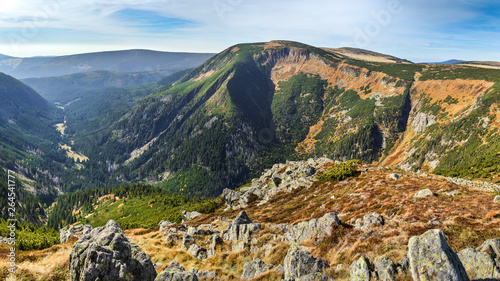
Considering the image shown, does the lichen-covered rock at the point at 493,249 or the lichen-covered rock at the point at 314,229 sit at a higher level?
the lichen-covered rock at the point at 493,249

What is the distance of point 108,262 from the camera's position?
19.2 meters

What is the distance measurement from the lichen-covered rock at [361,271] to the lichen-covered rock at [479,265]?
721 cm

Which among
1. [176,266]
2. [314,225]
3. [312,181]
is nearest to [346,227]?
[314,225]

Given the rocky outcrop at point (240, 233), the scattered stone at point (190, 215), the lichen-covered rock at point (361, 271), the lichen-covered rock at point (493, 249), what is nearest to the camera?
the lichen-covered rock at point (493, 249)

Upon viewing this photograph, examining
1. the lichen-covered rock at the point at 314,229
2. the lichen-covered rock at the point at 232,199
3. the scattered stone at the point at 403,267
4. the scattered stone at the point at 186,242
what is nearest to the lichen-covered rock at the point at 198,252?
the scattered stone at the point at 186,242

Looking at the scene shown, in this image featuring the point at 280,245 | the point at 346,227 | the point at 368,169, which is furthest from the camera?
the point at 368,169

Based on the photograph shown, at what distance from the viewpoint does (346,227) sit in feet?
92.9

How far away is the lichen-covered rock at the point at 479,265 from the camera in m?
16.1

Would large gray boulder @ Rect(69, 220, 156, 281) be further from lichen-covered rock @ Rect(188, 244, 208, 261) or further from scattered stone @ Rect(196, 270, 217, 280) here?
lichen-covered rock @ Rect(188, 244, 208, 261)

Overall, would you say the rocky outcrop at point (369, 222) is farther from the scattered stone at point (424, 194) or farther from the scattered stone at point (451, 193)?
the scattered stone at point (451, 193)

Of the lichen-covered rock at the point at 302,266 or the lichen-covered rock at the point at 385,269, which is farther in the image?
the lichen-covered rock at the point at 302,266

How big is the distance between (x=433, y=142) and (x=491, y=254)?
21931 centimetres

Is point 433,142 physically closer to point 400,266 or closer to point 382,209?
point 382,209

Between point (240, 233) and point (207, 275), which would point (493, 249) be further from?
point (240, 233)
